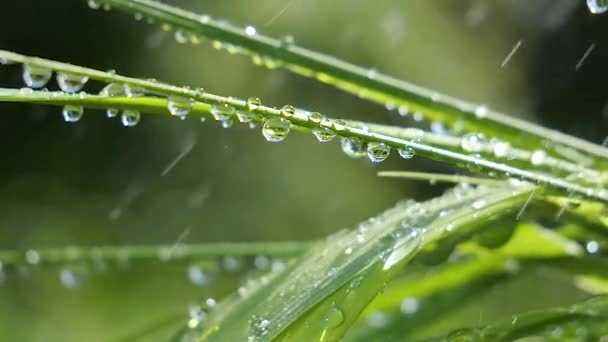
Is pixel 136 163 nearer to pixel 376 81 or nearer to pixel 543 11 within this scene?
pixel 543 11

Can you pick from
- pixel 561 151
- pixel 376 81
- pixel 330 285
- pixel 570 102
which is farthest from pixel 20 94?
pixel 570 102

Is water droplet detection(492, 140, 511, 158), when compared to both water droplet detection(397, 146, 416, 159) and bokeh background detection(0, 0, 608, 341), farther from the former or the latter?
bokeh background detection(0, 0, 608, 341)

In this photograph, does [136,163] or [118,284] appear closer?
[118,284]

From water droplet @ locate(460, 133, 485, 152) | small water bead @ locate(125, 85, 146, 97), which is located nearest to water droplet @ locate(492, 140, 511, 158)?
water droplet @ locate(460, 133, 485, 152)

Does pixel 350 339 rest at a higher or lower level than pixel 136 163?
lower

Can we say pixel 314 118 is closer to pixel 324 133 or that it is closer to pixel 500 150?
pixel 324 133

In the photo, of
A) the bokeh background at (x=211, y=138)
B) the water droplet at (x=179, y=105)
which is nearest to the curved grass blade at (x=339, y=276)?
the water droplet at (x=179, y=105)
